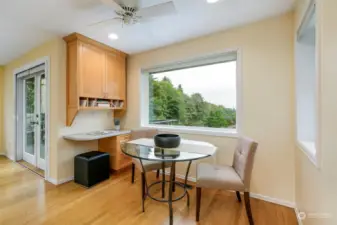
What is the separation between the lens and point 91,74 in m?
2.91

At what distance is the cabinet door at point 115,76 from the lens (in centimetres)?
323

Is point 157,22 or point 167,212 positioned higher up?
point 157,22

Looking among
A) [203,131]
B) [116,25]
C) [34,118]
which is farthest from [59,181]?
[116,25]

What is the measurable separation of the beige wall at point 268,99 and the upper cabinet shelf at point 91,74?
1.98m

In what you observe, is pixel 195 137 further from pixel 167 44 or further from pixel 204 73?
pixel 167 44

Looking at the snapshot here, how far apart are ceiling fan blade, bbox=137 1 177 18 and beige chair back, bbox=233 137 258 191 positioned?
1.60m

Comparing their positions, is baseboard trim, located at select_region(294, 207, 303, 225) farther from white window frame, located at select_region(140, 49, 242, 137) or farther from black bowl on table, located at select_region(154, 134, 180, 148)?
black bowl on table, located at select_region(154, 134, 180, 148)

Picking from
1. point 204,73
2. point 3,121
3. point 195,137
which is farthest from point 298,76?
point 3,121

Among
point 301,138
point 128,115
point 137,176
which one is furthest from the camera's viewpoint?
point 128,115

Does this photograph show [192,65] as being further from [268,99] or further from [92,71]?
[92,71]

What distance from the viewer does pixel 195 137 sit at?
285 centimetres

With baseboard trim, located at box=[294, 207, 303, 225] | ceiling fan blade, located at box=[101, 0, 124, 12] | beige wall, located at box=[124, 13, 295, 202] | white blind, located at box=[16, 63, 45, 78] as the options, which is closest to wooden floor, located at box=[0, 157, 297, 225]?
baseboard trim, located at box=[294, 207, 303, 225]

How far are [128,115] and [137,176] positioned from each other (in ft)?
4.21

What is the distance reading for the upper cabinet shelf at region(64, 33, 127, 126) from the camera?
2.72m
